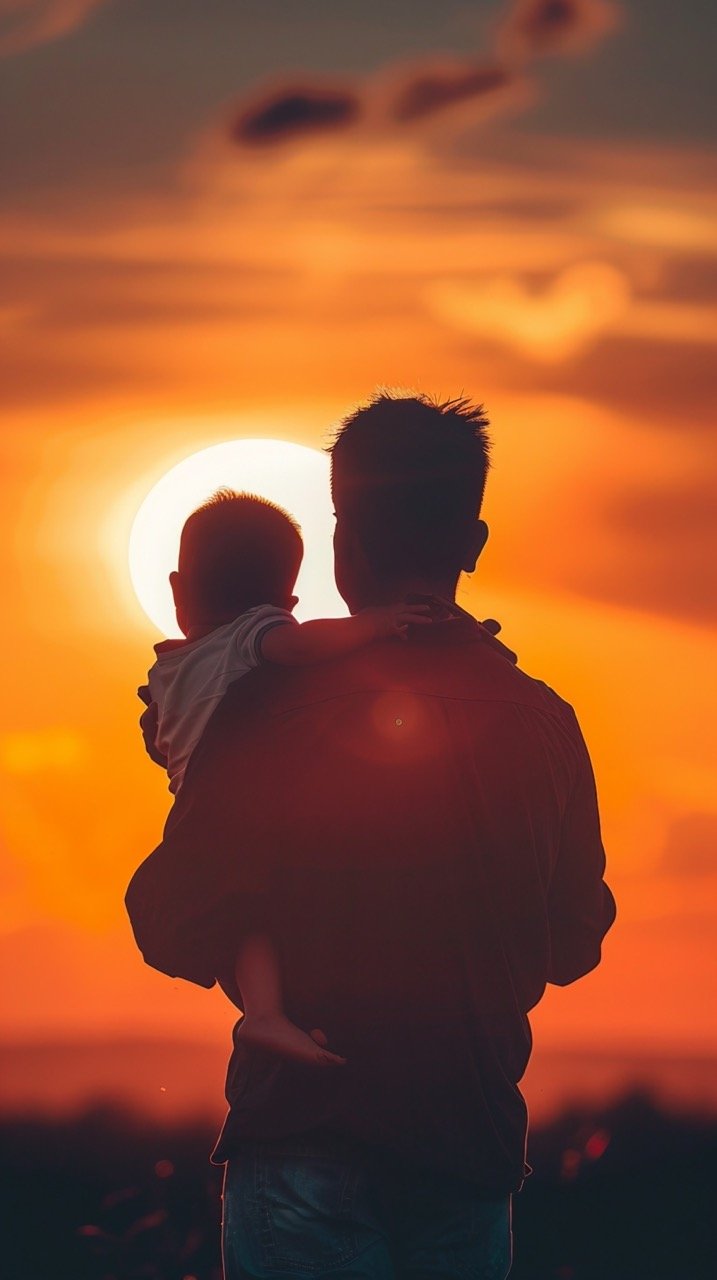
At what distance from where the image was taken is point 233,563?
3896 mm

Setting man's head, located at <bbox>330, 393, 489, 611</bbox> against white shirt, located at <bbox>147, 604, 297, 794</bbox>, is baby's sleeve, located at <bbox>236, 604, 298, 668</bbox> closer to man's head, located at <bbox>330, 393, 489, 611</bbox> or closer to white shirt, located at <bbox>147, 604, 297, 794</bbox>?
white shirt, located at <bbox>147, 604, 297, 794</bbox>

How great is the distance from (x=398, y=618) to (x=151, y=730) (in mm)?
971

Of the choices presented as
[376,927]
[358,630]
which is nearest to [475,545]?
[358,630]

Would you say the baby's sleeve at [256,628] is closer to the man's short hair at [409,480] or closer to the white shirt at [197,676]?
the white shirt at [197,676]

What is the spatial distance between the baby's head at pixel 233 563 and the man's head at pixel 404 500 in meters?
1.04

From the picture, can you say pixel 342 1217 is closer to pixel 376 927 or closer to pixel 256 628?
pixel 376 927

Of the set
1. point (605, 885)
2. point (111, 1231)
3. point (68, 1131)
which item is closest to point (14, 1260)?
point (68, 1131)

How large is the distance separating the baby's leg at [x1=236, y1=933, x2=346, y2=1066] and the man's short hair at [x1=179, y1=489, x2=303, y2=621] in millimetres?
1397

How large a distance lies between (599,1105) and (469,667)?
43.7 ft

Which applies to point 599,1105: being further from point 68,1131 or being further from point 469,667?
point 469,667

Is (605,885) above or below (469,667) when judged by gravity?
below

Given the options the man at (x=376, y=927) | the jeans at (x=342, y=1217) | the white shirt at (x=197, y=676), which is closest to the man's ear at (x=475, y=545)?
the man at (x=376, y=927)

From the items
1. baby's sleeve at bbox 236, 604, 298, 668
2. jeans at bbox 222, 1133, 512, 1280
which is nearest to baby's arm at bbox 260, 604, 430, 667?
baby's sleeve at bbox 236, 604, 298, 668

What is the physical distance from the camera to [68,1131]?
54.6 ft
